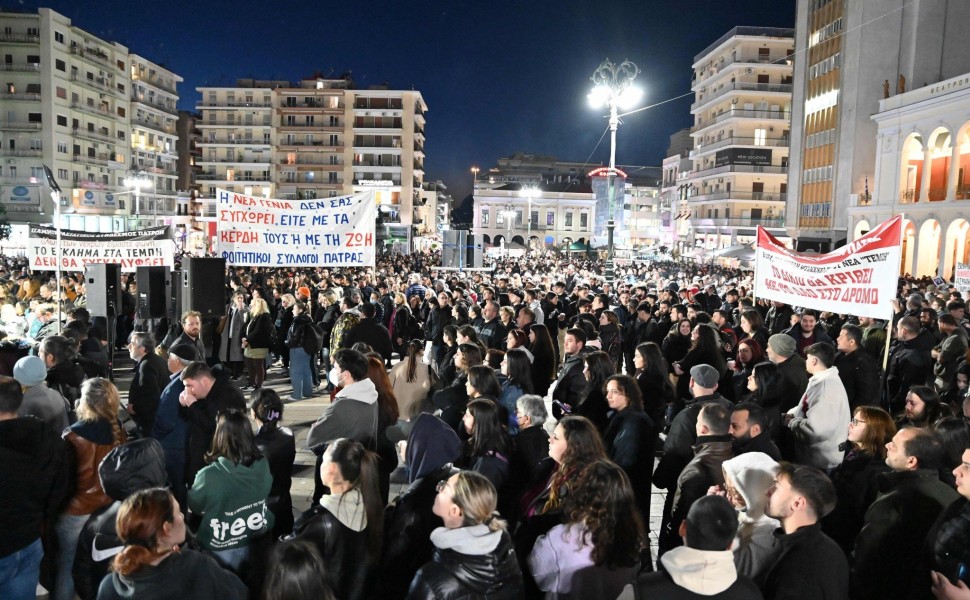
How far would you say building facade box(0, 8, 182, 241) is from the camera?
5822cm

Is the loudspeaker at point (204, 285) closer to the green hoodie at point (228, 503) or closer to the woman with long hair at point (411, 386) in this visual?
the woman with long hair at point (411, 386)

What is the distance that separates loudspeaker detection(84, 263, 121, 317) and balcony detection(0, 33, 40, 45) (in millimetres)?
61085

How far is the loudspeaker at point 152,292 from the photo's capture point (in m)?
10.2

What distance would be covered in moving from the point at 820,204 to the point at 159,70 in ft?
215

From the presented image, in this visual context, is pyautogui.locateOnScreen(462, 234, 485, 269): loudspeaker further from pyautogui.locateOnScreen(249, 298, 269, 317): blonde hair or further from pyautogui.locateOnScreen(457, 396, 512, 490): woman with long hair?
pyautogui.locateOnScreen(457, 396, 512, 490): woman with long hair

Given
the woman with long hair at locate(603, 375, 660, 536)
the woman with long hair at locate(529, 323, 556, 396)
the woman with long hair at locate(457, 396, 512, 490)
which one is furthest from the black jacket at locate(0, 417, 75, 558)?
the woman with long hair at locate(529, 323, 556, 396)

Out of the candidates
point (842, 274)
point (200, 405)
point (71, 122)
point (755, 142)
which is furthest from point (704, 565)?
Result: point (71, 122)

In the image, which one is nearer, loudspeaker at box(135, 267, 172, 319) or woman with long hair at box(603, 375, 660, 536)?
woman with long hair at box(603, 375, 660, 536)

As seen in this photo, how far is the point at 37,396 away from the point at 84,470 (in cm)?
111

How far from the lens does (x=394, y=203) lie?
78.6 meters

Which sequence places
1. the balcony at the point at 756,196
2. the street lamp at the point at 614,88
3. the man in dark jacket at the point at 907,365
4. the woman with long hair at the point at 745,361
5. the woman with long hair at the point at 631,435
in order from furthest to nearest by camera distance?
the balcony at the point at 756,196
the street lamp at the point at 614,88
the man in dark jacket at the point at 907,365
the woman with long hair at the point at 745,361
the woman with long hair at the point at 631,435

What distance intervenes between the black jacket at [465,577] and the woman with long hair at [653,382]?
11.9 ft

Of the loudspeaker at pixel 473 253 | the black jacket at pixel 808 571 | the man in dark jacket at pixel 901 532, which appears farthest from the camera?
the loudspeaker at pixel 473 253

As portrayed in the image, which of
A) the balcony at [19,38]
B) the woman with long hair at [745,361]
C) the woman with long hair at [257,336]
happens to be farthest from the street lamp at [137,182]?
the woman with long hair at [745,361]
